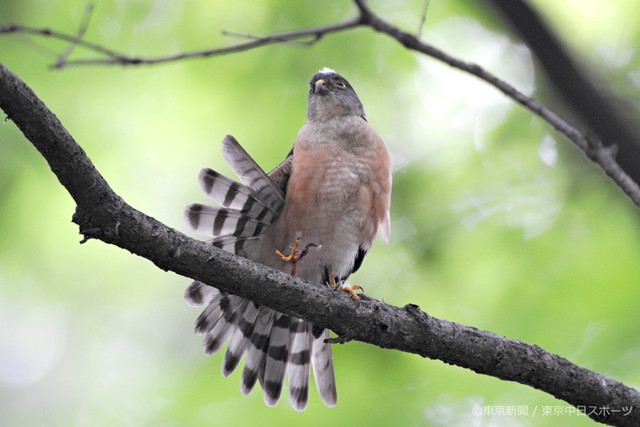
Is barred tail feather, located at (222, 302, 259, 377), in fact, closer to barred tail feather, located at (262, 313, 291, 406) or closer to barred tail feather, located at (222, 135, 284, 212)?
barred tail feather, located at (262, 313, 291, 406)

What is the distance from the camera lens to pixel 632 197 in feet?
10.4

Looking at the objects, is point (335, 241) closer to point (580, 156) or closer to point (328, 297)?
point (328, 297)

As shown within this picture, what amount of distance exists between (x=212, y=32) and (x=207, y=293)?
2.24 meters

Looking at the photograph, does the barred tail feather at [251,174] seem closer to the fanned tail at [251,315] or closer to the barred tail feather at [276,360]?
the fanned tail at [251,315]

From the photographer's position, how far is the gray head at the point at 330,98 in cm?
493

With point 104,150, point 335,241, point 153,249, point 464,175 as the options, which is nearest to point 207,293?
point 335,241

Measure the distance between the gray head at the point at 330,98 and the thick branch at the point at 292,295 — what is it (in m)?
1.77

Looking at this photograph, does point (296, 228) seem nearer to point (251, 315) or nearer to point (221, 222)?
point (221, 222)

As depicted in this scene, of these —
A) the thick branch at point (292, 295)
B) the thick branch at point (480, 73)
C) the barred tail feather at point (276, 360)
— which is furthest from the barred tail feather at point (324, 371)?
the thick branch at point (480, 73)

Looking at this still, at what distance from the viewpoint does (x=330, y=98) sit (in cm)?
495

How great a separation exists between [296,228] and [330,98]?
1.03 m

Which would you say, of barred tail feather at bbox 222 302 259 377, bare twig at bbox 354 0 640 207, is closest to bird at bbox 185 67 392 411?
barred tail feather at bbox 222 302 259 377

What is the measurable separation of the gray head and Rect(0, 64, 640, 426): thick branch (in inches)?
69.7

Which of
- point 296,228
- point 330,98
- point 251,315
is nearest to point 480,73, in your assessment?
point 296,228
